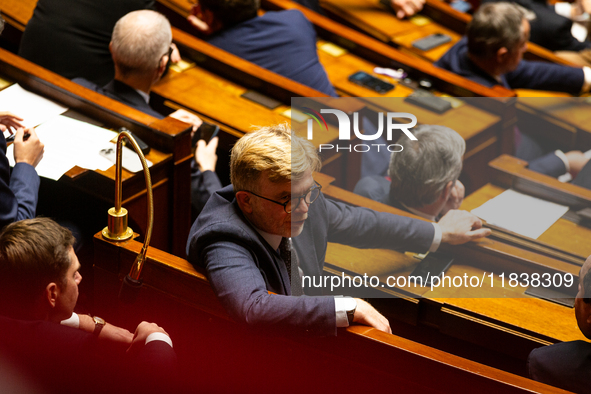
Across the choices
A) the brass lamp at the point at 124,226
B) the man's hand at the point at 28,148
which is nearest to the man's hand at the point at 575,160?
the brass lamp at the point at 124,226

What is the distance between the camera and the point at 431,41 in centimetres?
362

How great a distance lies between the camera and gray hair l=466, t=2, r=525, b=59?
3031 mm

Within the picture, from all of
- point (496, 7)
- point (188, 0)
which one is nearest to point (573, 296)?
point (496, 7)

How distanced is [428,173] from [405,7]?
2262 millimetres

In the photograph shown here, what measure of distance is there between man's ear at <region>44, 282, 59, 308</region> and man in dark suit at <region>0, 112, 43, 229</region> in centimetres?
35

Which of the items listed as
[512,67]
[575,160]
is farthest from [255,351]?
[512,67]

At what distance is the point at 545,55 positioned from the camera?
360 centimetres

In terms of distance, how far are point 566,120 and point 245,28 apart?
157 centimetres

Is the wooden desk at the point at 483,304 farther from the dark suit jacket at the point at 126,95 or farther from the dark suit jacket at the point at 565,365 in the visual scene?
the dark suit jacket at the point at 126,95

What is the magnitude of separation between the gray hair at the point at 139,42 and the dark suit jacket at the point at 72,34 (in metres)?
0.35

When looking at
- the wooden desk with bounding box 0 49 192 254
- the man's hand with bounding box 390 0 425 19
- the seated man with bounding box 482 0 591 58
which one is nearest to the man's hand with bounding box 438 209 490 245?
the wooden desk with bounding box 0 49 192 254

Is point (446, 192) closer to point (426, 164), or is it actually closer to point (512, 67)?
point (426, 164)

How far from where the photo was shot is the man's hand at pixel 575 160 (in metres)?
3.01

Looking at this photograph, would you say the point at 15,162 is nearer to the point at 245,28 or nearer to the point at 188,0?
the point at 245,28
